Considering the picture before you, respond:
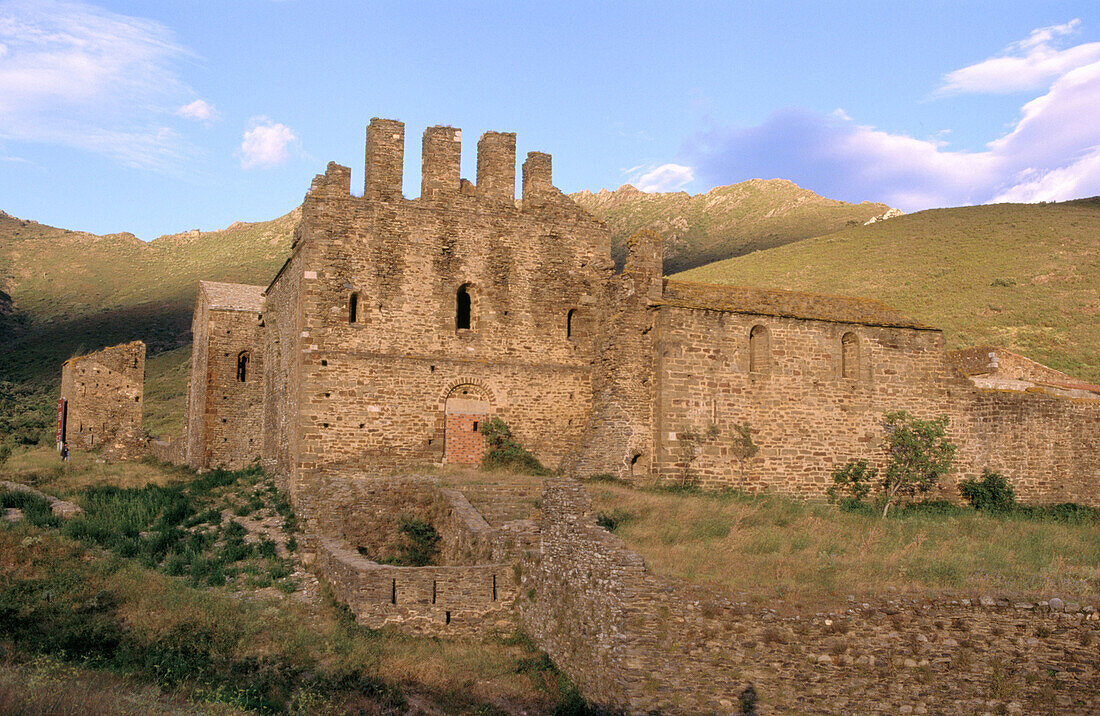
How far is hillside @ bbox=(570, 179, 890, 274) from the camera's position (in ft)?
238

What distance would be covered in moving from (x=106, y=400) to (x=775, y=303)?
2453 cm

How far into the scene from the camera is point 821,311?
72.7 feet

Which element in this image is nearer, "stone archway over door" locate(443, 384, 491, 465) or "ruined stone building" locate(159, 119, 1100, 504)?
"ruined stone building" locate(159, 119, 1100, 504)

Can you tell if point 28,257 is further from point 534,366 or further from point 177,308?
point 534,366

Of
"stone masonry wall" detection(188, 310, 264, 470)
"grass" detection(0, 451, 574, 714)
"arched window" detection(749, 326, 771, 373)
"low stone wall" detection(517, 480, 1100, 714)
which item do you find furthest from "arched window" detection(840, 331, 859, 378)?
"stone masonry wall" detection(188, 310, 264, 470)

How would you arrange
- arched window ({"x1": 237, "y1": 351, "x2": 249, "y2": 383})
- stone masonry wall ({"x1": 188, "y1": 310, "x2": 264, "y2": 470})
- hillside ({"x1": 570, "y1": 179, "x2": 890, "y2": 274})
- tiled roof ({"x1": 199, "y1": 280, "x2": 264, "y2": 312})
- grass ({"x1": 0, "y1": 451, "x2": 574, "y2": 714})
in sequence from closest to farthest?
grass ({"x1": 0, "y1": 451, "x2": 574, "y2": 714}), stone masonry wall ({"x1": 188, "y1": 310, "x2": 264, "y2": 470}), arched window ({"x1": 237, "y1": 351, "x2": 249, "y2": 383}), tiled roof ({"x1": 199, "y1": 280, "x2": 264, "y2": 312}), hillside ({"x1": 570, "y1": 179, "x2": 890, "y2": 274})

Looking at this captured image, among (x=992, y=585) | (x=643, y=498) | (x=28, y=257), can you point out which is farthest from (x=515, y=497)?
(x=28, y=257)

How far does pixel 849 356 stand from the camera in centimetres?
2228

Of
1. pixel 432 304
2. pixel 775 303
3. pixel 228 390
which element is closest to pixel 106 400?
pixel 228 390

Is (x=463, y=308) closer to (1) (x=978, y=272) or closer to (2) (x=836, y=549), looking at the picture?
(2) (x=836, y=549)

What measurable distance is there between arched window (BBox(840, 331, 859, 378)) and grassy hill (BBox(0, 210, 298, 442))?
1162 inches

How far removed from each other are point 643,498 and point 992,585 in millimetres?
6948

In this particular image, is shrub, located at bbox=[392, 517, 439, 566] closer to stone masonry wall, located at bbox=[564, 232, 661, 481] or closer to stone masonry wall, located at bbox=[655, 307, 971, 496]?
stone masonry wall, located at bbox=[564, 232, 661, 481]

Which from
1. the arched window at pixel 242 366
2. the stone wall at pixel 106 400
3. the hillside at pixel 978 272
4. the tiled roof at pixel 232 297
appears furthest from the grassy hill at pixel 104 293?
the hillside at pixel 978 272
